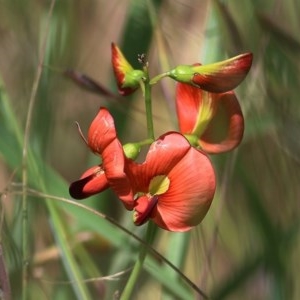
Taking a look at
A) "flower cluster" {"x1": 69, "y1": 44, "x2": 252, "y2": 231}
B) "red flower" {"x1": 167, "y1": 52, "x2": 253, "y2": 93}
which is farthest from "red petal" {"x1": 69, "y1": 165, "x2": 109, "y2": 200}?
"red flower" {"x1": 167, "y1": 52, "x2": 253, "y2": 93}

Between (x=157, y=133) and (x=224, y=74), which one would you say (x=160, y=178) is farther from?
(x=157, y=133)

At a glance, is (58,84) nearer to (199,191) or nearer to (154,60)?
(154,60)

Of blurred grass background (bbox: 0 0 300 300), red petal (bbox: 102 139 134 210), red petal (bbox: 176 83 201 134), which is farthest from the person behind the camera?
blurred grass background (bbox: 0 0 300 300)

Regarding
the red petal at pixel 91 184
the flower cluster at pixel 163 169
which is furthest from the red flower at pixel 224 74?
the red petal at pixel 91 184

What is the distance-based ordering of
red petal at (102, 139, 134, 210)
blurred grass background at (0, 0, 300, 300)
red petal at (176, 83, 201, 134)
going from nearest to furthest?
red petal at (102, 139, 134, 210), red petal at (176, 83, 201, 134), blurred grass background at (0, 0, 300, 300)

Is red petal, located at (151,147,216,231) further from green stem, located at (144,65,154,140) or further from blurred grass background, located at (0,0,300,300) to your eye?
blurred grass background, located at (0,0,300,300)

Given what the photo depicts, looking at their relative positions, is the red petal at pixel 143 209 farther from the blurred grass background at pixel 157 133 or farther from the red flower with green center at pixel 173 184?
the blurred grass background at pixel 157 133
